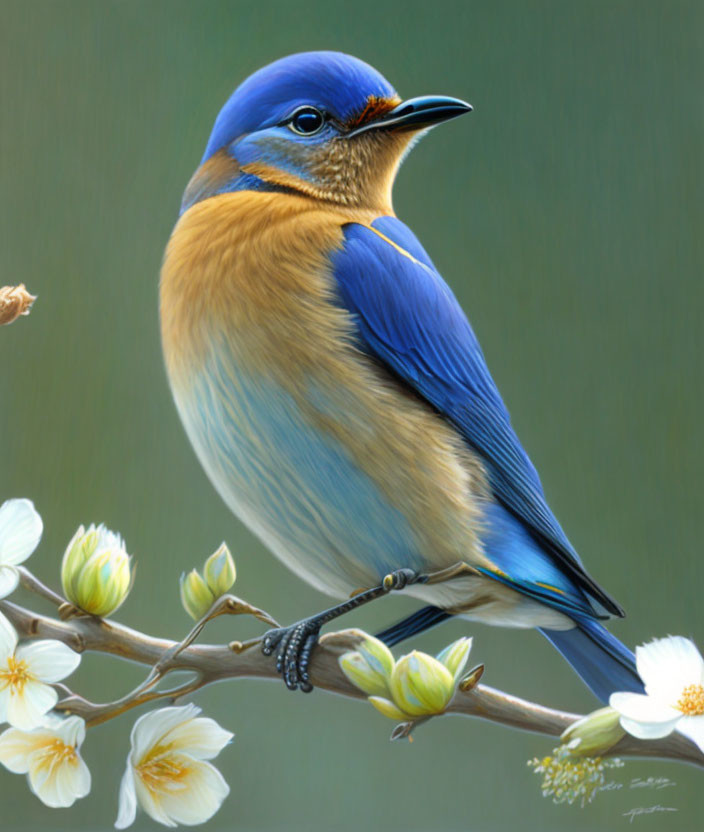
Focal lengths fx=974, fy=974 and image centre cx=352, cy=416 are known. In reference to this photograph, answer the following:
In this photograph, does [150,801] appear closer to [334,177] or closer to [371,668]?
[371,668]

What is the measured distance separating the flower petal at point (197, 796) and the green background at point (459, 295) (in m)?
0.02

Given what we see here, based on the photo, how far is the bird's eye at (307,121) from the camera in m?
1.09

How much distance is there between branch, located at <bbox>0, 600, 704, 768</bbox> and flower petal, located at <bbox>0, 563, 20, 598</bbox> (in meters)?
0.02

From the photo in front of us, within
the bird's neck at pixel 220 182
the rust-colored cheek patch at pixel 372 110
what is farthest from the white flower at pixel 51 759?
the rust-colored cheek patch at pixel 372 110

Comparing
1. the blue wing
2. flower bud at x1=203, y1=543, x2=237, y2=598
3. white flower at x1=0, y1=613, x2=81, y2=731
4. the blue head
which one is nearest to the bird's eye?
the blue head

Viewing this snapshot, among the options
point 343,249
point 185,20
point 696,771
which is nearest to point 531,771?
point 696,771

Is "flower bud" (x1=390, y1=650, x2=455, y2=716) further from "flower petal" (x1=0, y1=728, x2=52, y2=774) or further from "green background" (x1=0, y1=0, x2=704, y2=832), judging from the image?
"flower petal" (x1=0, y1=728, x2=52, y2=774)

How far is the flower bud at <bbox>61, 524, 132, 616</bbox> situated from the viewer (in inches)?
39.5

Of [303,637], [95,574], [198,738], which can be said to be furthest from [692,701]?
[95,574]

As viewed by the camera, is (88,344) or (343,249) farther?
(88,344)

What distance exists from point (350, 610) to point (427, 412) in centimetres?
23

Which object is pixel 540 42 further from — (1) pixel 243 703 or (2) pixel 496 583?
(1) pixel 243 703

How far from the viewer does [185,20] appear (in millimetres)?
1198

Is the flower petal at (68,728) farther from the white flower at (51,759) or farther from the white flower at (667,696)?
the white flower at (667,696)
